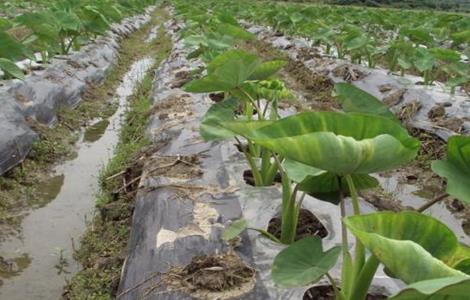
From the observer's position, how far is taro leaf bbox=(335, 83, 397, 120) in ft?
7.54

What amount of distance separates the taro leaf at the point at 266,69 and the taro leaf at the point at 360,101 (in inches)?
32.5

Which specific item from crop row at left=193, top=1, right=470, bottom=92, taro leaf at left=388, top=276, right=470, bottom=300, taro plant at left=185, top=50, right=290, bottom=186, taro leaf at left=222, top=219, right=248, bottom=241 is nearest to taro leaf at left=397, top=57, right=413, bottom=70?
crop row at left=193, top=1, right=470, bottom=92

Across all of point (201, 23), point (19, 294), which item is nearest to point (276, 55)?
point (201, 23)

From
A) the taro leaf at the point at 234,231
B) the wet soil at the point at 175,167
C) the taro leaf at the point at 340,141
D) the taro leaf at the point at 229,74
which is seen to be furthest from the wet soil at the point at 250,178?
the taro leaf at the point at 340,141

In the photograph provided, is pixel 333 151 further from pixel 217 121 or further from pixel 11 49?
pixel 11 49

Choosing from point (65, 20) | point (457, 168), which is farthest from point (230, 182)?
point (65, 20)

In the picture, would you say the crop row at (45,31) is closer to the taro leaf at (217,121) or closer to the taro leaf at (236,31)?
the taro leaf at (236,31)

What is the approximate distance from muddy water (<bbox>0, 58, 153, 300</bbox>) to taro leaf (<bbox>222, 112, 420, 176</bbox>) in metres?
1.81

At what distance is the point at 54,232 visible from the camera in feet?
11.9

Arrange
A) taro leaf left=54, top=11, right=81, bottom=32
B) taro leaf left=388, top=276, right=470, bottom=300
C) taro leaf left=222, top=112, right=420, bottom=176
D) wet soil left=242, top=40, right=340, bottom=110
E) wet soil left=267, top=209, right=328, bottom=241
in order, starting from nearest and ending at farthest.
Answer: taro leaf left=388, top=276, right=470, bottom=300 < taro leaf left=222, top=112, right=420, bottom=176 < wet soil left=267, top=209, right=328, bottom=241 < wet soil left=242, top=40, right=340, bottom=110 < taro leaf left=54, top=11, right=81, bottom=32

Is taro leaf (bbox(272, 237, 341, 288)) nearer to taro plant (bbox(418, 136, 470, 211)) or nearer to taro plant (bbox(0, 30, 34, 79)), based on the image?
taro plant (bbox(418, 136, 470, 211))

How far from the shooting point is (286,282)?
5.81 ft

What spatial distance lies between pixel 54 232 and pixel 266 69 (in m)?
1.73

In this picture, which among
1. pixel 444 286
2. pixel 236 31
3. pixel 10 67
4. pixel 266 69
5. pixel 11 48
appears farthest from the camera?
pixel 11 48
